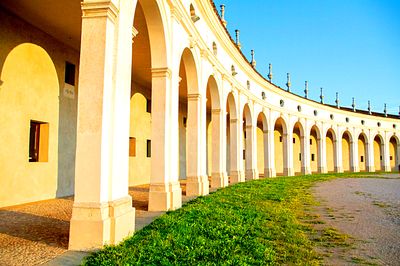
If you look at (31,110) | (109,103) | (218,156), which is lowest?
(218,156)

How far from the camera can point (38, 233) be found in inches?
242

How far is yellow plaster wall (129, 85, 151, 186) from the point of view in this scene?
17766 millimetres

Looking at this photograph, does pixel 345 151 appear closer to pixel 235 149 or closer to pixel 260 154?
pixel 260 154

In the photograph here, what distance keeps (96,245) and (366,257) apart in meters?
4.19

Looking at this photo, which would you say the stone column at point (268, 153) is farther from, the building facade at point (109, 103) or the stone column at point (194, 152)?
the stone column at point (194, 152)

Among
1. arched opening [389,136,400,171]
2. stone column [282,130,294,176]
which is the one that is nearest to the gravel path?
stone column [282,130,294,176]

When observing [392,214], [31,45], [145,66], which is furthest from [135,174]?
[392,214]

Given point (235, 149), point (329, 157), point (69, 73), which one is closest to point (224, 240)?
point (69, 73)

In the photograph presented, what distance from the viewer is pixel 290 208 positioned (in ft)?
33.0

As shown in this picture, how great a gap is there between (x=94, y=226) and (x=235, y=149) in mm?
15244

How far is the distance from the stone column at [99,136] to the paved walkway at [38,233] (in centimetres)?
43

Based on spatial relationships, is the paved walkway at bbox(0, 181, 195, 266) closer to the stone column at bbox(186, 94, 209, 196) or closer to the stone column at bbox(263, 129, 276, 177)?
the stone column at bbox(186, 94, 209, 196)

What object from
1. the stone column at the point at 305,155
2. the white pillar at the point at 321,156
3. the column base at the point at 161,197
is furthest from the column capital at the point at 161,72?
the white pillar at the point at 321,156

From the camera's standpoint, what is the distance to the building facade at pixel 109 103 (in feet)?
18.6
